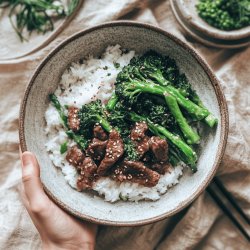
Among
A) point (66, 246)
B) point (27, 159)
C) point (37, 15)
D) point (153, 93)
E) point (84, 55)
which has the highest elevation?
point (37, 15)

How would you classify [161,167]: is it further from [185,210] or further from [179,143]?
[185,210]

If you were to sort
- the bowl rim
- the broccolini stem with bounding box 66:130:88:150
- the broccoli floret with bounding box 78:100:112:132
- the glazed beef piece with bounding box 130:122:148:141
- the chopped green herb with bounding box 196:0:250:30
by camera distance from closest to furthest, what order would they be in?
the glazed beef piece with bounding box 130:122:148:141 < the broccoli floret with bounding box 78:100:112:132 < the broccolini stem with bounding box 66:130:88:150 < the bowl rim < the chopped green herb with bounding box 196:0:250:30

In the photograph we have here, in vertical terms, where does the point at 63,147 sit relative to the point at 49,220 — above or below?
above

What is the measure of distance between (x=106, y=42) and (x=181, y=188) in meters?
1.55

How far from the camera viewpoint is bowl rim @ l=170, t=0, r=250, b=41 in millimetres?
4465

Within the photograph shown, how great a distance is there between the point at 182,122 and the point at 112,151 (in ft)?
2.23

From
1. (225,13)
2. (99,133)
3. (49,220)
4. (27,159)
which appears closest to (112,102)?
(99,133)

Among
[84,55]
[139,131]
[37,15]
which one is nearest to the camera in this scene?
[139,131]

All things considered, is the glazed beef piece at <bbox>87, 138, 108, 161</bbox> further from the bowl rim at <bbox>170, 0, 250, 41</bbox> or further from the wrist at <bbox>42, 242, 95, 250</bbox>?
the bowl rim at <bbox>170, 0, 250, 41</bbox>

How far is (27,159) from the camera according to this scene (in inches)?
151

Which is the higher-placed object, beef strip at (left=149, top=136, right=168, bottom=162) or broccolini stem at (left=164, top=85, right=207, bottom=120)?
broccolini stem at (left=164, top=85, right=207, bottom=120)

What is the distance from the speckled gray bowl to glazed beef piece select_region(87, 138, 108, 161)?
1.39ft

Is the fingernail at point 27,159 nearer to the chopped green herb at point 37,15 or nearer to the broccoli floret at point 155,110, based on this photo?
the broccoli floret at point 155,110

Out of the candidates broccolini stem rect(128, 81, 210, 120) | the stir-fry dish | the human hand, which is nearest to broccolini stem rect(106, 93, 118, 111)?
the stir-fry dish
